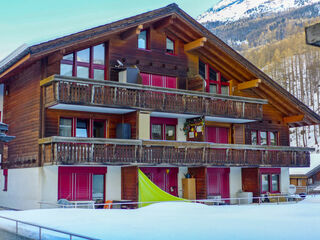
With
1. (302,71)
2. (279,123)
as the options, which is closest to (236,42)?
(302,71)

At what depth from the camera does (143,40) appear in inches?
1043

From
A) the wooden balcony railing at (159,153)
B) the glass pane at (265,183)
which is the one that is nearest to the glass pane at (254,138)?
the glass pane at (265,183)

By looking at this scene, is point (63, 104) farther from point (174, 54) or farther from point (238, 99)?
point (238, 99)

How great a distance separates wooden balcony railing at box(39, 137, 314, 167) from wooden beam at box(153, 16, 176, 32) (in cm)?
664

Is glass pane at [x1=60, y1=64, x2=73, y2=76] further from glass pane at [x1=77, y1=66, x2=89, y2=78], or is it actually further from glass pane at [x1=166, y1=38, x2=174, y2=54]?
glass pane at [x1=166, y1=38, x2=174, y2=54]

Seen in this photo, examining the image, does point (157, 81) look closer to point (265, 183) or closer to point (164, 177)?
point (164, 177)

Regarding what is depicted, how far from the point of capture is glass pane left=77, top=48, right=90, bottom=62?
24141mm

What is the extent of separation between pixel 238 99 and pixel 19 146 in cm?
1199

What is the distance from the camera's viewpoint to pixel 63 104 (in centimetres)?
2167

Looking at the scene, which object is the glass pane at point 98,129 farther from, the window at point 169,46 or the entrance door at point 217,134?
the entrance door at point 217,134

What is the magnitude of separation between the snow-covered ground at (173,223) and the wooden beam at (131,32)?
30.2 feet

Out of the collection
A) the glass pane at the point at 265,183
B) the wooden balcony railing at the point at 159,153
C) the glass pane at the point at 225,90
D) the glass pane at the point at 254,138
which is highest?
the glass pane at the point at 225,90

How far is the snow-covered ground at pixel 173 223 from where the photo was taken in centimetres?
1262

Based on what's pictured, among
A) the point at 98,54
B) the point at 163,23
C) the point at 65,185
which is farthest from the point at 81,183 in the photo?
the point at 163,23
